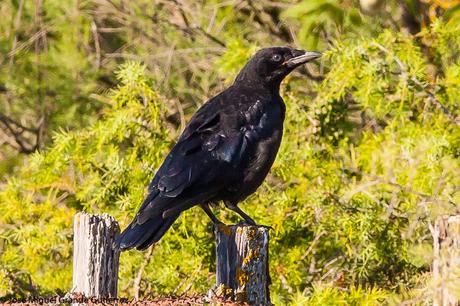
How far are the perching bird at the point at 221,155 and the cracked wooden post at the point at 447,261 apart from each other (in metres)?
1.33

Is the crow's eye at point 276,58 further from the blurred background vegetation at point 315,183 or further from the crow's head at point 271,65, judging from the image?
the blurred background vegetation at point 315,183

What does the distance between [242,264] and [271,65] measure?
2.21 meters

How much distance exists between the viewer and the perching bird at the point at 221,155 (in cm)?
483

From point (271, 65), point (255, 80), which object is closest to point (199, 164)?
point (255, 80)

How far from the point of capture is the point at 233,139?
541cm

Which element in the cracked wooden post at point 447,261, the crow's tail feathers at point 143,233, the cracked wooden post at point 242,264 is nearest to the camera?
the cracked wooden post at point 447,261

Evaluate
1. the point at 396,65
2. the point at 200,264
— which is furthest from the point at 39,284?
the point at 396,65

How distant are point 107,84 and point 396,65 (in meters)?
3.50

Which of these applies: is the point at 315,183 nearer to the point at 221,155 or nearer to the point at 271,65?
the point at 271,65

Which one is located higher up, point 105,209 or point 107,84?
point 107,84

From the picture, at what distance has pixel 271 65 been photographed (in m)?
6.16

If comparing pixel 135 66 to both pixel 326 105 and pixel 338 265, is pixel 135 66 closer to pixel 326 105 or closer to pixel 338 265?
pixel 326 105

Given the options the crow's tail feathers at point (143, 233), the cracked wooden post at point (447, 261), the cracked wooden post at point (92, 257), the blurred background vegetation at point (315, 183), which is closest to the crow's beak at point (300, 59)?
the blurred background vegetation at point (315, 183)

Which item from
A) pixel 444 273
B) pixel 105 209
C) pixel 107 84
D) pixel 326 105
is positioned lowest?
pixel 444 273
